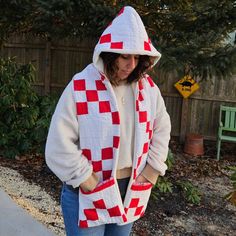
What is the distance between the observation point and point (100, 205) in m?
1.63

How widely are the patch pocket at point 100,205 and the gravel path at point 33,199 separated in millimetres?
1387

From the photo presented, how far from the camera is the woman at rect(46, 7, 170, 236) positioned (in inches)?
60.4

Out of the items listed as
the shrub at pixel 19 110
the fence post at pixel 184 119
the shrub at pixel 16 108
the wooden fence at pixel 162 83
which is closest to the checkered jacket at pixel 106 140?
the shrub at pixel 19 110

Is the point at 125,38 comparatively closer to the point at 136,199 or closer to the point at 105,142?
the point at 105,142

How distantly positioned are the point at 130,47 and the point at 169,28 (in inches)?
116

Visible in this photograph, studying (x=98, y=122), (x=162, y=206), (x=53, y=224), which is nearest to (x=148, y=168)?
(x=98, y=122)

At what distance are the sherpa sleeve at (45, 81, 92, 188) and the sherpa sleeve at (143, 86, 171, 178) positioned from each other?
1.07ft

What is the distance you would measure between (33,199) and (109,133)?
2358mm

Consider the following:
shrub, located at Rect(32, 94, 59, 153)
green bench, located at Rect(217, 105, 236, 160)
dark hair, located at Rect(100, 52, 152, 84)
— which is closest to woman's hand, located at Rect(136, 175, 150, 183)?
dark hair, located at Rect(100, 52, 152, 84)

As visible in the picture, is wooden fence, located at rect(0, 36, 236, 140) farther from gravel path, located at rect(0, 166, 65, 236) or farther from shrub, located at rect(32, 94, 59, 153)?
gravel path, located at rect(0, 166, 65, 236)

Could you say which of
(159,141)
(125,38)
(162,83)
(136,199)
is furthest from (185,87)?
(125,38)

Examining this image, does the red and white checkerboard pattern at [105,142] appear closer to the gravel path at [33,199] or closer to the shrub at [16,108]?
the gravel path at [33,199]

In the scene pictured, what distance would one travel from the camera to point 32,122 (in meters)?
4.80

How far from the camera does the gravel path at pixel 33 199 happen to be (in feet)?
10.3
